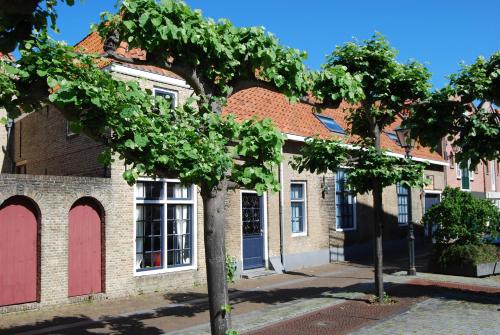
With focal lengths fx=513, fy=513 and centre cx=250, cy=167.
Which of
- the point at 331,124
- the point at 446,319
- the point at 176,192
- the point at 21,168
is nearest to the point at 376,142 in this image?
the point at 446,319

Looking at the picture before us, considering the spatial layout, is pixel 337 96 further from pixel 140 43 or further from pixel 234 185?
pixel 140 43

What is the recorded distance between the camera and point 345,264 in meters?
17.6

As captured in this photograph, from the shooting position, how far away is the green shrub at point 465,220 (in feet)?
47.8

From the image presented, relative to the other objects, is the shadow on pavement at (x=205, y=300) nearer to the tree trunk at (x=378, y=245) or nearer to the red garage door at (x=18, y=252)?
the tree trunk at (x=378, y=245)

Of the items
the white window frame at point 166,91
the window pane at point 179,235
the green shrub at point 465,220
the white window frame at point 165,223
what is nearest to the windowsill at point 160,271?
the white window frame at point 165,223

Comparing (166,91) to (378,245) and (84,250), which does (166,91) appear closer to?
(84,250)

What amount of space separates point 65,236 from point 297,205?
8.33 meters

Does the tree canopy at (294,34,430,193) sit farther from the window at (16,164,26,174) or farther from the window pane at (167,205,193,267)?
the window at (16,164,26,174)

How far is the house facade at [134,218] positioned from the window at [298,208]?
34 millimetres

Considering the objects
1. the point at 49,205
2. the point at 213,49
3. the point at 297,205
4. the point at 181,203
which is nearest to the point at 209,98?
the point at 213,49

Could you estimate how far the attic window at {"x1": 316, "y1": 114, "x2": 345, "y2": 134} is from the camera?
19.5 meters

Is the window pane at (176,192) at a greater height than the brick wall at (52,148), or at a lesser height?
lesser

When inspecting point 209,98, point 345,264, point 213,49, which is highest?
point 213,49

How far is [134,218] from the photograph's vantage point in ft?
39.8
